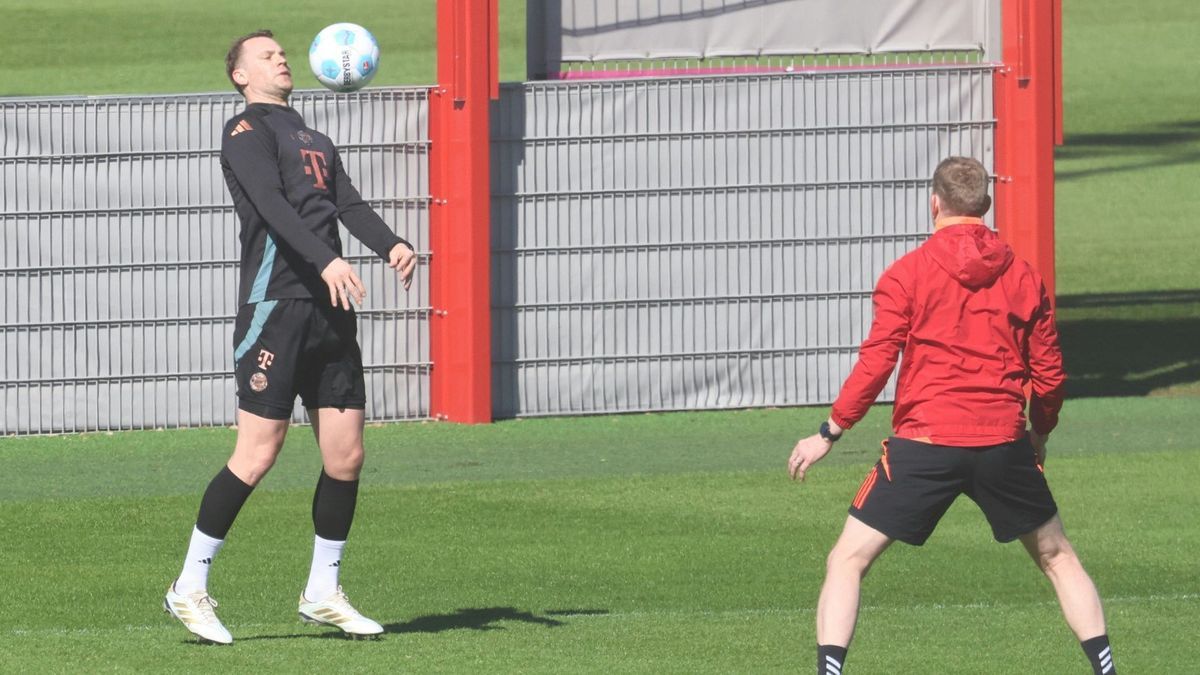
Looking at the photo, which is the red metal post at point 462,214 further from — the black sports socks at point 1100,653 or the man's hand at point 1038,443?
the black sports socks at point 1100,653

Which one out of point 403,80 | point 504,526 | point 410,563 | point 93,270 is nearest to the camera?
point 410,563

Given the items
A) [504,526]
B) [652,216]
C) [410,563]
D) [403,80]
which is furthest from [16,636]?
[403,80]

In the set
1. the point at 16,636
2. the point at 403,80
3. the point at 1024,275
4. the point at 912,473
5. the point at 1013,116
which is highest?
the point at 403,80

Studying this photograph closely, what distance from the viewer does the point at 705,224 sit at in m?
13.7

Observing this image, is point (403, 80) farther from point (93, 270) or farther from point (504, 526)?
point (504, 526)

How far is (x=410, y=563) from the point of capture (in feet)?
30.1

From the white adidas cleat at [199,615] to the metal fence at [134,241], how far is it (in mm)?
6041

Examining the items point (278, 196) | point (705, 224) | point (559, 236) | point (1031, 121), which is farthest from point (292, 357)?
point (1031, 121)

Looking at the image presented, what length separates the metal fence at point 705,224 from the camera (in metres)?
13.5

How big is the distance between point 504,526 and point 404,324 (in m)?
3.63

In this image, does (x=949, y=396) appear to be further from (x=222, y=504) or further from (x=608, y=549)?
(x=608, y=549)

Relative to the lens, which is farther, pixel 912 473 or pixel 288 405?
pixel 288 405

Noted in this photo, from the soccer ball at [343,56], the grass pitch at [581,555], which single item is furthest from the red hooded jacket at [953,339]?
the soccer ball at [343,56]

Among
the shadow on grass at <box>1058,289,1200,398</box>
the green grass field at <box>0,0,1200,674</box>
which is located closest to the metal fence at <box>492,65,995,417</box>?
the green grass field at <box>0,0,1200,674</box>
